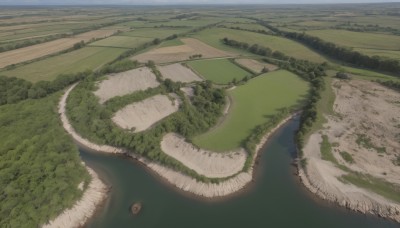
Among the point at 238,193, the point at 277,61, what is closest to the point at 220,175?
the point at 238,193

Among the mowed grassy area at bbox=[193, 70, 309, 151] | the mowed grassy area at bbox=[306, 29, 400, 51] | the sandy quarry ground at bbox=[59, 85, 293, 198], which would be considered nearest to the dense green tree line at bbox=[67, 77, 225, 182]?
the sandy quarry ground at bbox=[59, 85, 293, 198]

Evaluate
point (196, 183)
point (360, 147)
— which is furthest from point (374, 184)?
point (196, 183)

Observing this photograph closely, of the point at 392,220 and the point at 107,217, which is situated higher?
the point at 392,220

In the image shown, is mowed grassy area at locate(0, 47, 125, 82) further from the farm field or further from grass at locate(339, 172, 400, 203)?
grass at locate(339, 172, 400, 203)

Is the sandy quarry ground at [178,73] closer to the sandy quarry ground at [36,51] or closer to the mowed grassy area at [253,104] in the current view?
the mowed grassy area at [253,104]

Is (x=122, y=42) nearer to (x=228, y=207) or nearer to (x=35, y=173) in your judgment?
(x=35, y=173)

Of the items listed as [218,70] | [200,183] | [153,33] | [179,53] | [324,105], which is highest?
[324,105]

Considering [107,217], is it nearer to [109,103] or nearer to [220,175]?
[220,175]
